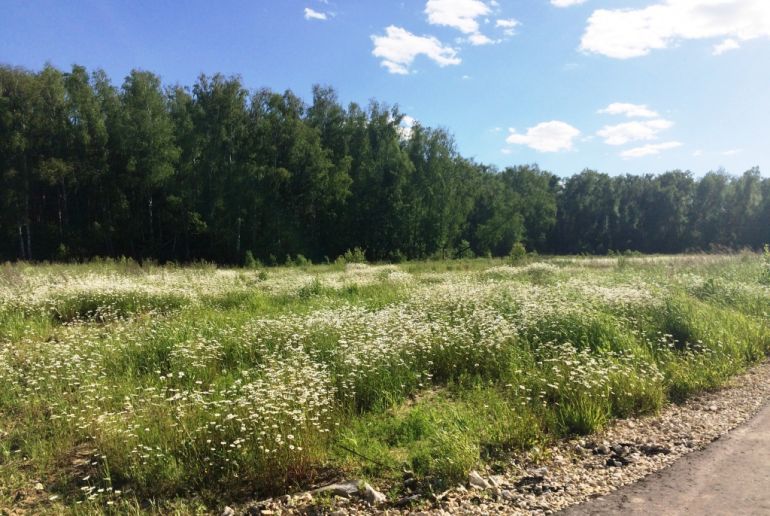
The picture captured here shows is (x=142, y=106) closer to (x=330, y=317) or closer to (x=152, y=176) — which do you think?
(x=152, y=176)

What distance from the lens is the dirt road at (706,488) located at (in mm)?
3857

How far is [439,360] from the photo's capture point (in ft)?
24.6

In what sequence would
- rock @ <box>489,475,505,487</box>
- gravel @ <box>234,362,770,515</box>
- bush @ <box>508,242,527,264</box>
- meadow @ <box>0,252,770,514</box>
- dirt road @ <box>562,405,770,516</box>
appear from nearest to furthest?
dirt road @ <box>562,405,770,516</box> < gravel @ <box>234,362,770,515</box> < rock @ <box>489,475,505,487</box> < meadow @ <box>0,252,770,514</box> < bush @ <box>508,242,527,264</box>

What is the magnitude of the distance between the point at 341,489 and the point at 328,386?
210cm

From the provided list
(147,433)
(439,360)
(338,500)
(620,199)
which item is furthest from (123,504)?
(620,199)

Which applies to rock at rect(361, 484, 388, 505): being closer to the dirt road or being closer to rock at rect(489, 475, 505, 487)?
rock at rect(489, 475, 505, 487)

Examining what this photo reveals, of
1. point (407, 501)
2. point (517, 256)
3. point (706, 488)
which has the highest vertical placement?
point (517, 256)

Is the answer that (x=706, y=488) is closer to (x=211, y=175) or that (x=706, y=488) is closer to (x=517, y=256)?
(x=517, y=256)

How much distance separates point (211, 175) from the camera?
139 ft

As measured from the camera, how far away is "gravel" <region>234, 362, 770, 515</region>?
4020mm

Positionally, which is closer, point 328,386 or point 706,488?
point 706,488


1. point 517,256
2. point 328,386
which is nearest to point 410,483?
point 328,386

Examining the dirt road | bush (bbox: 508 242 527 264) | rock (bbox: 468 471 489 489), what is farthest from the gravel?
bush (bbox: 508 242 527 264)

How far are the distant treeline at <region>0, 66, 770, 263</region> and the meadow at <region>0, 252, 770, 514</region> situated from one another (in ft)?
90.7
